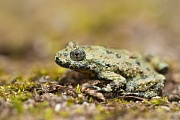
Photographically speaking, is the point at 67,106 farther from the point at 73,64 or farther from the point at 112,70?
the point at 112,70

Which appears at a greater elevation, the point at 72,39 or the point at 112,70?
the point at 72,39

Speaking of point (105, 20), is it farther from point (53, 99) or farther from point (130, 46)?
point (53, 99)

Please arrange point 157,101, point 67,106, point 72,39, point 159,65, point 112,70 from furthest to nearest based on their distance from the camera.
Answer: point 72,39
point 159,65
point 112,70
point 157,101
point 67,106

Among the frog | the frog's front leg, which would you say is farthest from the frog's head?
the frog's front leg

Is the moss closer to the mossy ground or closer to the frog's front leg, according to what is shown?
the mossy ground

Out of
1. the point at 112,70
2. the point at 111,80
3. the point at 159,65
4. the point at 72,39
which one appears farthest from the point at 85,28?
the point at 111,80

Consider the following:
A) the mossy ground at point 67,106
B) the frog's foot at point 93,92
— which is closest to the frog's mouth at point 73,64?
the mossy ground at point 67,106

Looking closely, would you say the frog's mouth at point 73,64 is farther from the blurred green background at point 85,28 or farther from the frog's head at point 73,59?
the blurred green background at point 85,28
